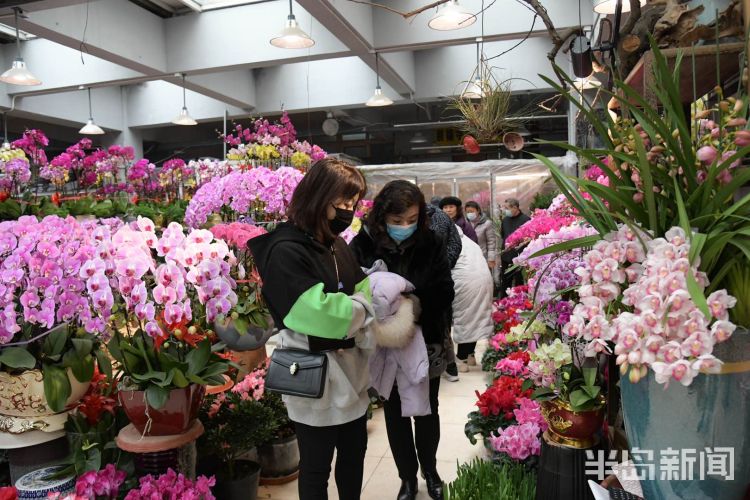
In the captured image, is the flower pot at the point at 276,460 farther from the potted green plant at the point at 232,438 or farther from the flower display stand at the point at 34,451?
the flower display stand at the point at 34,451

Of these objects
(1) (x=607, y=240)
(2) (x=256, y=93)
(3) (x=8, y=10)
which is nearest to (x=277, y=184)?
(1) (x=607, y=240)

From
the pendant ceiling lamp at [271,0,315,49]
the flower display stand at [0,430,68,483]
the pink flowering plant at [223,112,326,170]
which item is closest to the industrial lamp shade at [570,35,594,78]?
the flower display stand at [0,430,68,483]

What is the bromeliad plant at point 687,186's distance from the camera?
803mm

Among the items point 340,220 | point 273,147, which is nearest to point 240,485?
point 340,220

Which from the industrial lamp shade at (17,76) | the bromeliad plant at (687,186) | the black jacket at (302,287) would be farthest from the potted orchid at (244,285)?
the industrial lamp shade at (17,76)

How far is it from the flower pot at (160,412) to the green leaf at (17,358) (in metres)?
0.27

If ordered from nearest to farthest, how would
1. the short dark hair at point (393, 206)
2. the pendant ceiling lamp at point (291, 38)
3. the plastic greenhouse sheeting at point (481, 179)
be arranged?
the short dark hair at point (393, 206), the pendant ceiling lamp at point (291, 38), the plastic greenhouse sheeting at point (481, 179)

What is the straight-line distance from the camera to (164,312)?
164 centimetres

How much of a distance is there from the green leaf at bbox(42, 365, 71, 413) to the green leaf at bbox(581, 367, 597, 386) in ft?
5.02

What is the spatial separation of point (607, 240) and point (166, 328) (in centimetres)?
140

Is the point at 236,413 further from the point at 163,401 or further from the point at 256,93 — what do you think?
the point at 256,93

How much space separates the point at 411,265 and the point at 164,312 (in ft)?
3.13

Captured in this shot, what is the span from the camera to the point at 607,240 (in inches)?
35.8

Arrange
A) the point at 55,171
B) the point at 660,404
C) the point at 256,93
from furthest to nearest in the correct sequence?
the point at 256,93
the point at 55,171
the point at 660,404
